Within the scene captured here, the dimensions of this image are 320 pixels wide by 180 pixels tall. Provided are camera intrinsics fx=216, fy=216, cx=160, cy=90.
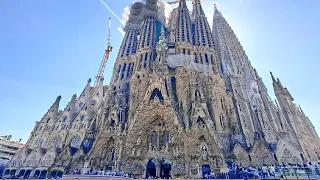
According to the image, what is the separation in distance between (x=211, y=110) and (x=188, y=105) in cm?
304

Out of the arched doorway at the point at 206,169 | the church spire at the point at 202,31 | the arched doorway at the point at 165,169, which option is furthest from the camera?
the church spire at the point at 202,31

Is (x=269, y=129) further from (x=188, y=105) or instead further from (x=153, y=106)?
(x=153, y=106)

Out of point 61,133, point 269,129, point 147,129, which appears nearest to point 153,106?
point 147,129

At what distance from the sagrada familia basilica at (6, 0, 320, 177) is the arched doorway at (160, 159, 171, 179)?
19cm

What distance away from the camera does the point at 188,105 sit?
27891mm

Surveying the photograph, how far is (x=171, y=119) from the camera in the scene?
25828mm

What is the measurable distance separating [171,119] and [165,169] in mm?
5802

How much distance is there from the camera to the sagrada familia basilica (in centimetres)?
2436

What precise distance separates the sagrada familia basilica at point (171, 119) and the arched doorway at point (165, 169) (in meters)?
0.19

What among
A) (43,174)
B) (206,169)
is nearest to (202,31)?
(206,169)

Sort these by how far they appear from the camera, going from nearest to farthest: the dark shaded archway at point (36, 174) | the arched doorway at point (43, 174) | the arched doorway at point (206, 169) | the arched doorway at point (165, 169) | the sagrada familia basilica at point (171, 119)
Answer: the arched doorway at point (206, 169) → the sagrada familia basilica at point (171, 119) → the arched doorway at point (165, 169) → the arched doorway at point (43, 174) → the dark shaded archway at point (36, 174)

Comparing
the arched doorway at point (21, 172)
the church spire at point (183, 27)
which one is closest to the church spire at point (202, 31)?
the church spire at point (183, 27)

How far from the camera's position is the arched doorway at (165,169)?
24.5 metres

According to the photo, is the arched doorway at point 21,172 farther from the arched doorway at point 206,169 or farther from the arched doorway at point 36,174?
the arched doorway at point 206,169
